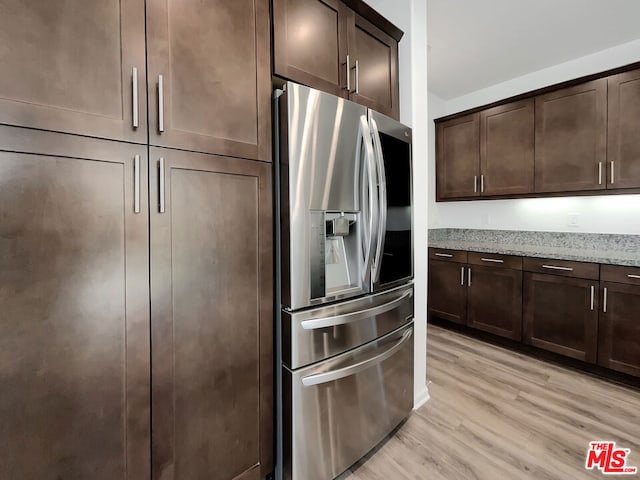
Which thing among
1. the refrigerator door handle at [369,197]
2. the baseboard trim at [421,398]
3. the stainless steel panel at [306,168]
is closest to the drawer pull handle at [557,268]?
the baseboard trim at [421,398]

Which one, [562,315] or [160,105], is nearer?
[160,105]

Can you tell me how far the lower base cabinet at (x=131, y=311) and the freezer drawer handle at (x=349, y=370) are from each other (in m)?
0.19

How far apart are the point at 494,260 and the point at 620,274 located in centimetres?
88

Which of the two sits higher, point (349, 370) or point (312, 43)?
point (312, 43)

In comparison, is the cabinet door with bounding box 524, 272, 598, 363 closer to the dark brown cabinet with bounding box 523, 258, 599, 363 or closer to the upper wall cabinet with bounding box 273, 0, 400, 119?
the dark brown cabinet with bounding box 523, 258, 599, 363

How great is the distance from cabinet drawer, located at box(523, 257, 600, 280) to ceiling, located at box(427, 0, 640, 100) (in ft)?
6.52

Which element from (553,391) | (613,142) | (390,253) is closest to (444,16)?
(613,142)

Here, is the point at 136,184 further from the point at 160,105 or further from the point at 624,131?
the point at 624,131

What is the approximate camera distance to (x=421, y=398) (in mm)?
2035

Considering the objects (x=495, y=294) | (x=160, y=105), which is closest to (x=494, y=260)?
(x=495, y=294)

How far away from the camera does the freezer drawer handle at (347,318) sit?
1254 mm

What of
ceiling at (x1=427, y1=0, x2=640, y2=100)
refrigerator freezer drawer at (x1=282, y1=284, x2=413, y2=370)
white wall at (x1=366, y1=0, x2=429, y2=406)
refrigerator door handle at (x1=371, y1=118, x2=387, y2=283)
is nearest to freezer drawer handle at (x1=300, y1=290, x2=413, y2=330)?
refrigerator freezer drawer at (x1=282, y1=284, x2=413, y2=370)

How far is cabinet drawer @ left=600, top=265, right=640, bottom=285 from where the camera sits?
7.01 feet

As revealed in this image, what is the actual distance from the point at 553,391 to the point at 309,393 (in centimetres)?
211
